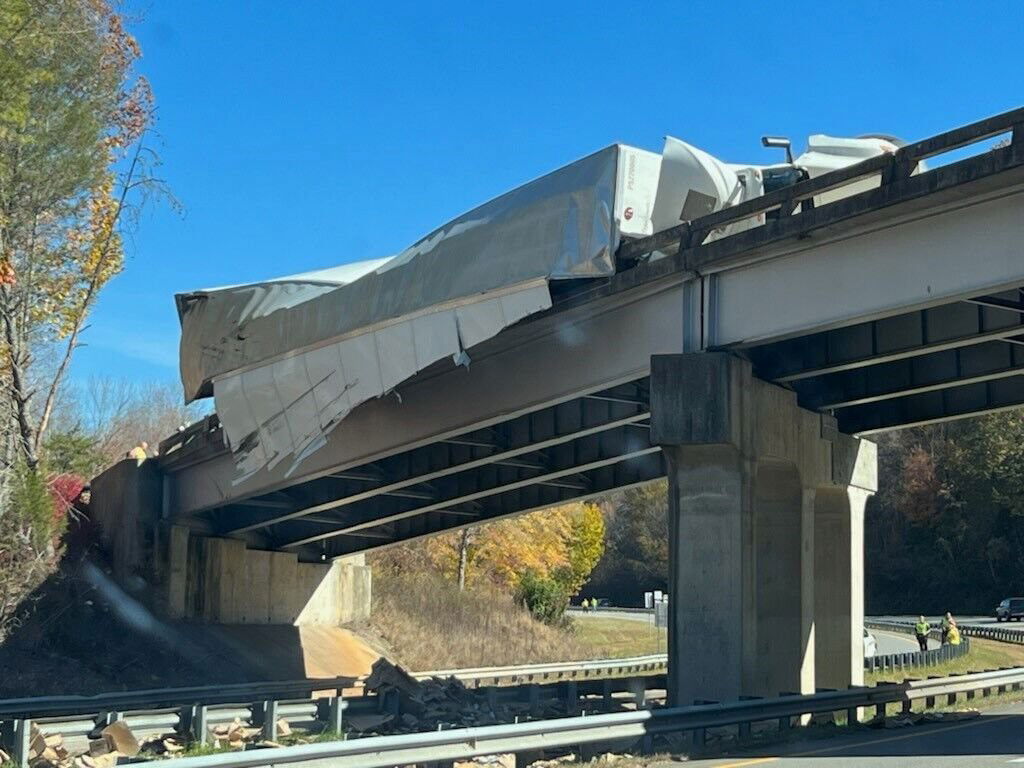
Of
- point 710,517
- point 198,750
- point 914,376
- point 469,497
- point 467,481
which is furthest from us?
point 469,497

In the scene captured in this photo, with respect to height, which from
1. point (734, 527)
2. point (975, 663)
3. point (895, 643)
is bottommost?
point (895, 643)

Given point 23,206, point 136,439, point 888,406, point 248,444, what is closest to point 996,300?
point 888,406

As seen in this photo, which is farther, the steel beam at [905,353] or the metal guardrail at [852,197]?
the steel beam at [905,353]

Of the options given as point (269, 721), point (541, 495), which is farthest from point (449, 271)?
point (541, 495)

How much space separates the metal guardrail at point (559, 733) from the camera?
11.1m

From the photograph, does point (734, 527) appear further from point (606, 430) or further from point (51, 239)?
point (51, 239)

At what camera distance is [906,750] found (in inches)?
573

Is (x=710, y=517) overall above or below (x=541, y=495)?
below

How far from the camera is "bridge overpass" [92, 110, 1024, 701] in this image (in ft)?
58.1

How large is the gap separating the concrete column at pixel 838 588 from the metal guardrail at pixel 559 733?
514 centimetres

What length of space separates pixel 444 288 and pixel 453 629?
2587 cm

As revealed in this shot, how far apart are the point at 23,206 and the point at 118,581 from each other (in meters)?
13.7

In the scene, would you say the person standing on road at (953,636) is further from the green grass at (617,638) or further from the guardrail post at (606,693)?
the guardrail post at (606,693)

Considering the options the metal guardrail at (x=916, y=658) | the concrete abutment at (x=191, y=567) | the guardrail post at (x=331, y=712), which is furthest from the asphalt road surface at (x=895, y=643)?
the guardrail post at (x=331, y=712)
